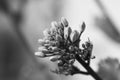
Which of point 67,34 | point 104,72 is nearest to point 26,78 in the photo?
point 104,72

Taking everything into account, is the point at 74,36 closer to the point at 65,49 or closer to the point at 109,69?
the point at 65,49

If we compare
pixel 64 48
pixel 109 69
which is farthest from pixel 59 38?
pixel 109 69

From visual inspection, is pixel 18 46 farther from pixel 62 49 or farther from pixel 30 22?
pixel 62 49

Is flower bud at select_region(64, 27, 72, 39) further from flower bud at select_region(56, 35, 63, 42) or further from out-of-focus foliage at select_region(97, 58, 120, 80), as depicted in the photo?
out-of-focus foliage at select_region(97, 58, 120, 80)

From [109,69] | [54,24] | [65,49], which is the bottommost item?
[109,69]

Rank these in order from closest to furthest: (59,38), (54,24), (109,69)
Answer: (59,38)
(54,24)
(109,69)

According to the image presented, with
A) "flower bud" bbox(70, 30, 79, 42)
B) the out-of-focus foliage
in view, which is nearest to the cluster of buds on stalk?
"flower bud" bbox(70, 30, 79, 42)
